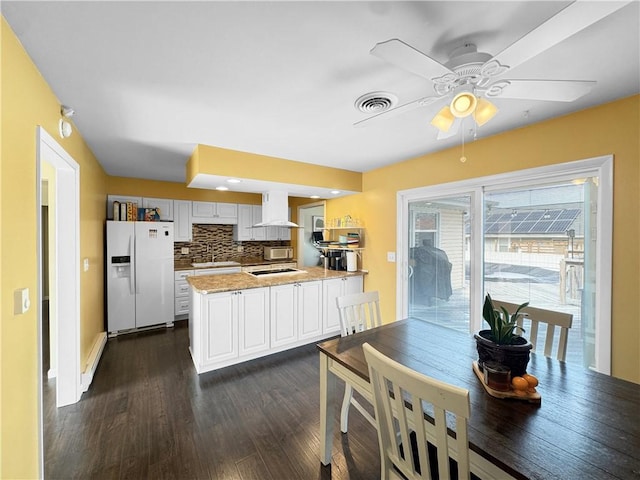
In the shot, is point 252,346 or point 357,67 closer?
point 357,67

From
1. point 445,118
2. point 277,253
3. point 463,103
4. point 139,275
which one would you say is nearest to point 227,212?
point 277,253

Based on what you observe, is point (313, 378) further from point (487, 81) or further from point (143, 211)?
point (143, 211)

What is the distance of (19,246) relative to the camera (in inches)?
48.9

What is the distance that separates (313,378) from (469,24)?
9.20 ft

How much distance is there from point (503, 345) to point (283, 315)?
2.40 m

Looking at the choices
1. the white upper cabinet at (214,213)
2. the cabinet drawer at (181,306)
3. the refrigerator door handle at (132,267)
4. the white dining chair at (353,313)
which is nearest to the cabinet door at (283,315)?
the white dining chair at (353,313)

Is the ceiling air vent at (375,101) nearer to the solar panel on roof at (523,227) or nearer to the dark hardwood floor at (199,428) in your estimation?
the solar panel on roof at (523,227)

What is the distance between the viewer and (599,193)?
6.32 ft

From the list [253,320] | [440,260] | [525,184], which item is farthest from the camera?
[440,260]

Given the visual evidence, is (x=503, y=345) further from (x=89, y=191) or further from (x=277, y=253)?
(x=277, y=253)

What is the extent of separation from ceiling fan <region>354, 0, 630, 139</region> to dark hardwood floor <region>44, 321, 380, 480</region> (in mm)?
2056

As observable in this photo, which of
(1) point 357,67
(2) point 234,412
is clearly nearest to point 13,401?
(2) point 234,412

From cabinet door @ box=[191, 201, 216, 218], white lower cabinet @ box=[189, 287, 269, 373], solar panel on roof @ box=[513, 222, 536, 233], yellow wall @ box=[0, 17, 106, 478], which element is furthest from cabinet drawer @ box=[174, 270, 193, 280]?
solar panel on roof @ box=[513, 222, 536, 233]

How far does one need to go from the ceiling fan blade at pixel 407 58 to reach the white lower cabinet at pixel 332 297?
2.75 m
